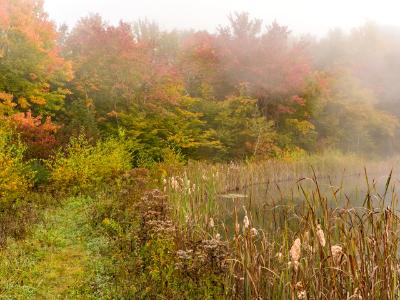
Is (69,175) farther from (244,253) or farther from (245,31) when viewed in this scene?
(245,31)

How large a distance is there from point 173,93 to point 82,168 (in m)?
7.93

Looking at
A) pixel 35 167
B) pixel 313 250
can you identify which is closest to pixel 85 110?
pixel 35 167

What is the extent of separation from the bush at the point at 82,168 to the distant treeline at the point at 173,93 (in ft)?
2.54

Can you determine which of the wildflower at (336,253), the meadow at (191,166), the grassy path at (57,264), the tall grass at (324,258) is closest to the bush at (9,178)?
the meadow at (191,166)

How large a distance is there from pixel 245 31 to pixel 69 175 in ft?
50.7

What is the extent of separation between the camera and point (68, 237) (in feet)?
27.5

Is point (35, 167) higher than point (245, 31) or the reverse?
the reverse

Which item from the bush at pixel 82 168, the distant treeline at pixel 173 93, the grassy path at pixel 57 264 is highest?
the distant treeline at pixel 173 93

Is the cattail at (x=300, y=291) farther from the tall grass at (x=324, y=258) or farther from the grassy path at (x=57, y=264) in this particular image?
the grassy path at (x=57, y=264)

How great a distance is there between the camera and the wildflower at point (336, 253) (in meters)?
3.73

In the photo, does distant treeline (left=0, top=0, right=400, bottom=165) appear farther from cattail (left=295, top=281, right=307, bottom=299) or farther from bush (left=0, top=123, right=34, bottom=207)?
cattail (left=295, top=281, right=307, bottom=299)

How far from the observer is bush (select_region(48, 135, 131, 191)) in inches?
480

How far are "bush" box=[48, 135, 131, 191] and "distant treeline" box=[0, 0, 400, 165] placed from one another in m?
0.77

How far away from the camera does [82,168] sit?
41.1 ft
